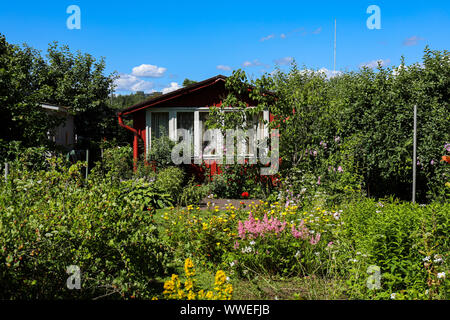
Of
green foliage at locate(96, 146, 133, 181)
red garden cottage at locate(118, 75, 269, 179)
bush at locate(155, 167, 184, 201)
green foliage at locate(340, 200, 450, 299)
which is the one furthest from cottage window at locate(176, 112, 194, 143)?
green foliage at locate(340, 200, 450, 299)

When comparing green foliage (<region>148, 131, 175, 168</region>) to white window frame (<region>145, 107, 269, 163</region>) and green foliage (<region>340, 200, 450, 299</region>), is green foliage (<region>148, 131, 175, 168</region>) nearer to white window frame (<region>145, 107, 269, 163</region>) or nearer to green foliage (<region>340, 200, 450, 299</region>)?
white window frame (<region>145, 107, 269, 163</region>)

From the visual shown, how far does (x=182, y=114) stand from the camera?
42.4 ft

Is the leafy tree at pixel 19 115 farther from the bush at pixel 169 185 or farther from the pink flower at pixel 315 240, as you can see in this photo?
the pink flower at pixel 315 240

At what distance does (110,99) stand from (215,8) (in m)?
16.6

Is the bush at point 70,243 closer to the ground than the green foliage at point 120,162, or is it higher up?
closer to the ground

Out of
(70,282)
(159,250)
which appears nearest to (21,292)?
(70,282)

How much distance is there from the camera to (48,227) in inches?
139

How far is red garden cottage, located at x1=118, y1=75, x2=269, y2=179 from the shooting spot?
41.4ft

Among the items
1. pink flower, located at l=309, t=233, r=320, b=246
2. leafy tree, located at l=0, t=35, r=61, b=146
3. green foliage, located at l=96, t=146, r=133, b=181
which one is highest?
leafy tree, located at l=0, t=35, r=61, b=146

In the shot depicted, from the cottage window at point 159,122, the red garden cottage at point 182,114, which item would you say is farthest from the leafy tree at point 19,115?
the cottage window at point 159,122

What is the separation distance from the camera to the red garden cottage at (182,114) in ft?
41.4

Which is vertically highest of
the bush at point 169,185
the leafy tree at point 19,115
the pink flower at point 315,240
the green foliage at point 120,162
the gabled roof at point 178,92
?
the gabled roof at point 178,92
